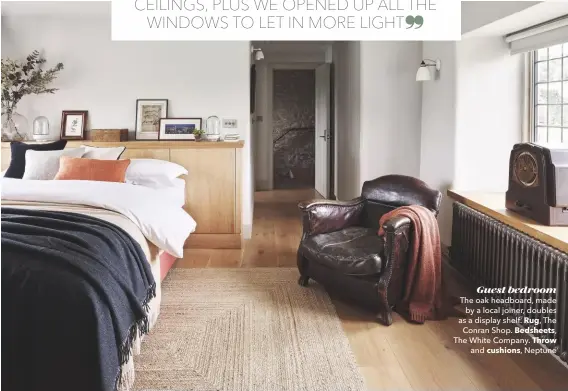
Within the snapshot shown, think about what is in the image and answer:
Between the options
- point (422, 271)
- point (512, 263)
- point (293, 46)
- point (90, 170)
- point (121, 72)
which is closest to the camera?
point (512, 263)

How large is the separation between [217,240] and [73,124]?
1.75 m

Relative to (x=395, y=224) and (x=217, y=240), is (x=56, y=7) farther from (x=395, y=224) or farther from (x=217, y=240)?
(x=395, y=224)

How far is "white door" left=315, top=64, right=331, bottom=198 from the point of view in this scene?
25.5 feet

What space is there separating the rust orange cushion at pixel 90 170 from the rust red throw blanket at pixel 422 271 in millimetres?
2054

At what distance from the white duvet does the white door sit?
4.36 metres

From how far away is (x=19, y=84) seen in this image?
16.8 ft

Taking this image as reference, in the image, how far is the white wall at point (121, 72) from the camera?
5.16 m

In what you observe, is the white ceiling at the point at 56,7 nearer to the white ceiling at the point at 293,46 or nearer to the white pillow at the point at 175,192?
the white pillow at the point at 175,192

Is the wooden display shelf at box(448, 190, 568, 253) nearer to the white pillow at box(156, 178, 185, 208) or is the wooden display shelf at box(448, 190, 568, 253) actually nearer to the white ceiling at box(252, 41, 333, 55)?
the white pillow at box(156, 178, 185, 208)

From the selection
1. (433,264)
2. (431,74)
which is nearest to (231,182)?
(431,74)

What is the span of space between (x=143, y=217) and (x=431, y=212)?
1750 millimetres

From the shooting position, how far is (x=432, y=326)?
3.15 meters

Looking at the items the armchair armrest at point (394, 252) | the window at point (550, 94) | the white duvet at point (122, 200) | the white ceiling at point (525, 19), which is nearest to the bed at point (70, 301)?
the white duvet at point (122, 200)

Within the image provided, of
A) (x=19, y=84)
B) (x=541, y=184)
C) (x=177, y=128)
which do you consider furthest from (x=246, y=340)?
(x=19, y=84)
